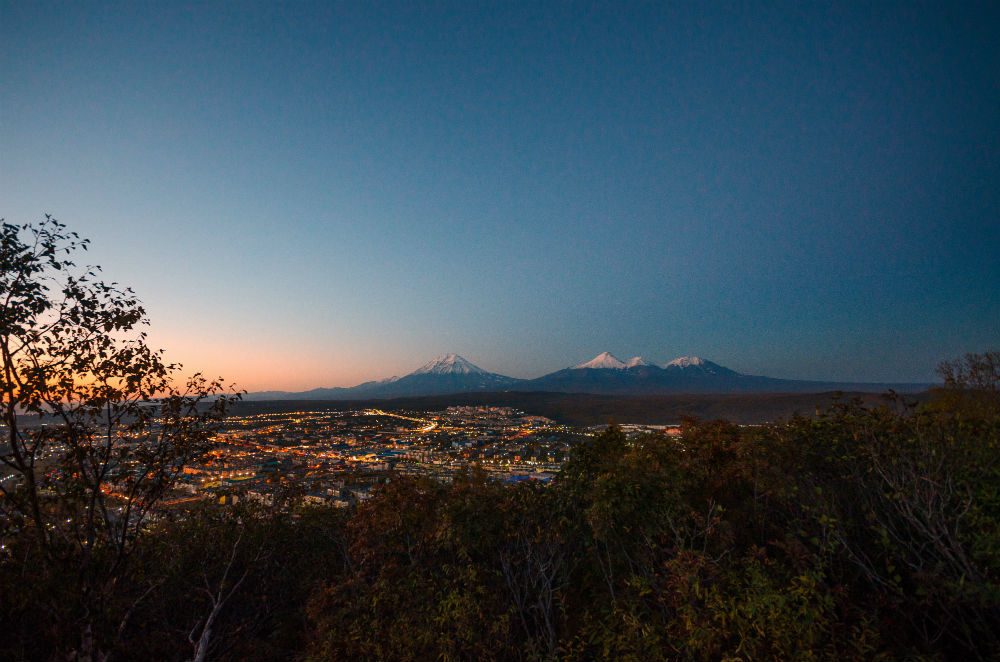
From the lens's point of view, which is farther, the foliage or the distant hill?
the distant hill

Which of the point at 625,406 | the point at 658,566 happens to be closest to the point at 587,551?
the point at 658,566

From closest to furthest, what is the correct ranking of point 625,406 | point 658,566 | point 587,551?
point 658,566 < point 587,551 < point 625,406

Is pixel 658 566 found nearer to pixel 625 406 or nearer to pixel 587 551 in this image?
pixel 587 551

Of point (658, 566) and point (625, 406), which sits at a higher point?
point (658, 566)

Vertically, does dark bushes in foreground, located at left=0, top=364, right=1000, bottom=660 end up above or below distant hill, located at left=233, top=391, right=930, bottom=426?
above

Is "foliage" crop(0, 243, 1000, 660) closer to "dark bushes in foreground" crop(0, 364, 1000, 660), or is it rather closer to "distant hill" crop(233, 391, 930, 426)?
"dark bushes in foreground" crop(0, 364, 1000, 660)

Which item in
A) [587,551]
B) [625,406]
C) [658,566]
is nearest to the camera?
[658,566]

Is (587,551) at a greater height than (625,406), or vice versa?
(587,551)

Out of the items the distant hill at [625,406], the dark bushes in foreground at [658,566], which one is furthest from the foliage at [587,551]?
the distant hill at [625,406]

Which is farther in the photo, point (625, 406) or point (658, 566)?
point (625, 406)

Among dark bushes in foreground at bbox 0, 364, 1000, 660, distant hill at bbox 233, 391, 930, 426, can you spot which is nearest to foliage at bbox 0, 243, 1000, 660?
dark bushes in foreground at bbox 0, 364, 1000, 660

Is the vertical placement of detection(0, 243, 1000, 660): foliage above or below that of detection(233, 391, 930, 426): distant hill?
above

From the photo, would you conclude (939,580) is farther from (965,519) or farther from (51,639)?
(51,639)

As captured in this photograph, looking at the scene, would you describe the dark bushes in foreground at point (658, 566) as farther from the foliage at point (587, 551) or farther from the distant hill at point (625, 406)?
the distant hill at point (625, 406)
